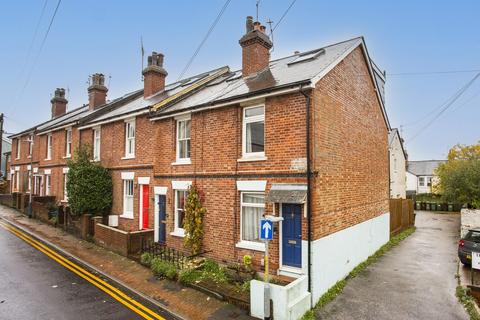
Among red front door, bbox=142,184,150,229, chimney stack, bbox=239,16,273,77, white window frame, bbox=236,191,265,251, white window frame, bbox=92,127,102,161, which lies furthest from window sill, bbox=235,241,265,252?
white window frame, bbox=92,127,102,161

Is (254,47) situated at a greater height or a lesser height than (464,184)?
greater

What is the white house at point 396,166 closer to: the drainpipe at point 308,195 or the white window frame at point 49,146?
the drainpipe at point 308,195

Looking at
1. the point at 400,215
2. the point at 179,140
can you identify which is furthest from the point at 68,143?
the point at 400,215

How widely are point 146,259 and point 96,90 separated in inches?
690

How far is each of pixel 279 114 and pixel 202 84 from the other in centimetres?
873

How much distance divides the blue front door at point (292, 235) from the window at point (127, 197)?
32.8 ft

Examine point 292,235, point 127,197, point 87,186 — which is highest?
point 87,186

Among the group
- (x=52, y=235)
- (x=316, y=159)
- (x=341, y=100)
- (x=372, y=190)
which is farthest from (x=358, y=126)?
(x=52, y=235)

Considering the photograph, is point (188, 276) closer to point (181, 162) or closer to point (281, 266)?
point (281, 266)

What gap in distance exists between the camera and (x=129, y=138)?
16.7m

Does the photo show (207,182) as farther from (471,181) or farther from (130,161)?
(471,181)

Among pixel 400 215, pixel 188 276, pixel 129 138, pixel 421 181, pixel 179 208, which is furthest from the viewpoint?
pixel 421 181

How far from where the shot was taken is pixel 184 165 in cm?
1250

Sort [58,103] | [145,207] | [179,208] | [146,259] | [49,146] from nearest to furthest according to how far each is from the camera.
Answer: [146,259]
[179,208]
[145,207]
[49,146]
[58,103]
